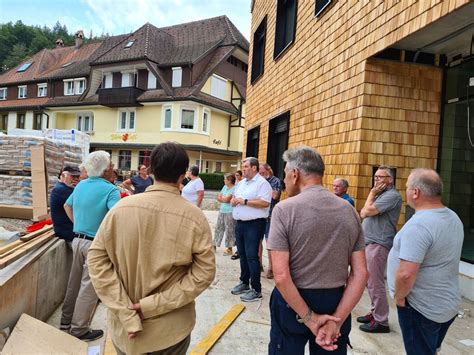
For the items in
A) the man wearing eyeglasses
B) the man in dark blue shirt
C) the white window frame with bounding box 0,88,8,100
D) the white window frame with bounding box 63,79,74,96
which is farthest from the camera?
the white window frame with bounding box 0,88,8,100

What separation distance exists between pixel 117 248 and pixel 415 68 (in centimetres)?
466

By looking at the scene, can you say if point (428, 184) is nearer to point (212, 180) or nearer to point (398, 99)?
point (398, 99)

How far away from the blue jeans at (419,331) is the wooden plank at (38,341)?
8.47 ft

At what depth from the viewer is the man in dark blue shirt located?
158 inches

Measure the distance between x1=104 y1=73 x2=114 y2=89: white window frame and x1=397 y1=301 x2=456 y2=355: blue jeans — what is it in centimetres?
2963

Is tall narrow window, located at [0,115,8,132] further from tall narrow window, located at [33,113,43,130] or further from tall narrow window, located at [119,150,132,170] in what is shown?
tall narrow window, located at [119,150,132,170]

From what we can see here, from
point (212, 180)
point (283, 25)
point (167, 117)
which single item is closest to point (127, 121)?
point (167, 117)

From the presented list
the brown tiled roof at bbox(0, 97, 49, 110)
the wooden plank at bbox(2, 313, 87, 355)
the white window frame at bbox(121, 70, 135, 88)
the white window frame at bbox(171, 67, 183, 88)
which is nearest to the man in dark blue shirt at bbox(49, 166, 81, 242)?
the wooden plank at bbox(2, 313, 87, 355)

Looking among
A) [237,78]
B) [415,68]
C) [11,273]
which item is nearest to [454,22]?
[415,68]

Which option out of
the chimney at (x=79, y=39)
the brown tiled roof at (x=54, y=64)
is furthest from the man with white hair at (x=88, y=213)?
the chimney at (x=79, y=39)

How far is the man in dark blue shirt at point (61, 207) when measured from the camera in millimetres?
4004

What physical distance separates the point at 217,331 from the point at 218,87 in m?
25.4

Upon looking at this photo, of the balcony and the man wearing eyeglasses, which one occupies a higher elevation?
the balcony

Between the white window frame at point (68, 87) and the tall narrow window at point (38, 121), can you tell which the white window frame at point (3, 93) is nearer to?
the tall narrow window at point (38, 121)
